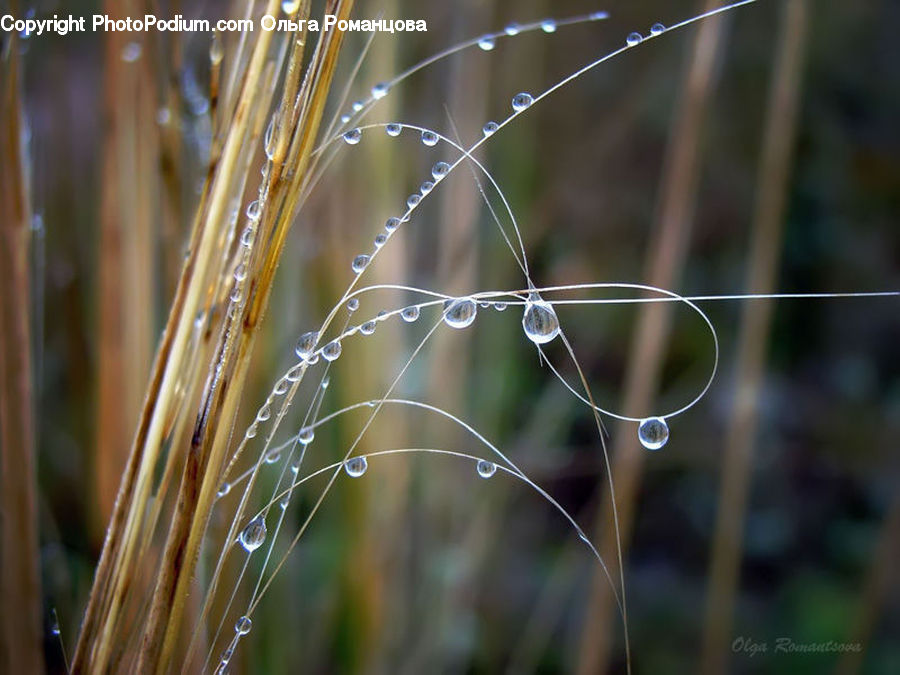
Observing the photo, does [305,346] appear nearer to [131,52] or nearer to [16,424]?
[16,424]

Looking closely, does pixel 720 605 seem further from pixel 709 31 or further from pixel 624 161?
pixel 624 161

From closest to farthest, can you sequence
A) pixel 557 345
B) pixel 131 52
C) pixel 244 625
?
pixel 244 625, pixel 131 52, pixel 557 345

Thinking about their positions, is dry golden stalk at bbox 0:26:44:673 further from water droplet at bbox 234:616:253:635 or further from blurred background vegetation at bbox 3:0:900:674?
water droplet at bbox 234:616:253:635

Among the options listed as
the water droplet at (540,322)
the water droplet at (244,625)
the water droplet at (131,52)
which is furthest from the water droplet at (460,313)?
the water droplet at (131,52)

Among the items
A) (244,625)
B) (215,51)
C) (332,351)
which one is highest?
(215,51)

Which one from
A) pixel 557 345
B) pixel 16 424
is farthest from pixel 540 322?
pixel 557 345

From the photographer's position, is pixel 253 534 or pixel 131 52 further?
pixel 131 52

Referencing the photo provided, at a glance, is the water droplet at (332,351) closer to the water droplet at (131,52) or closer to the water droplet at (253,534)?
the water droplet at (253,534)
